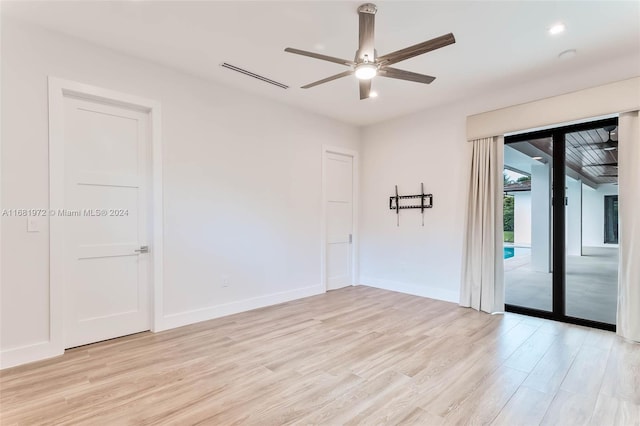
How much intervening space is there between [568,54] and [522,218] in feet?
8.15

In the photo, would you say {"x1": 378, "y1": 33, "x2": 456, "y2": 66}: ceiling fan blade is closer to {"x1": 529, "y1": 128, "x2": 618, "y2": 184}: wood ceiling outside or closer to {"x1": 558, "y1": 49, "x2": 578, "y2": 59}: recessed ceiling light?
{"x1": 558, "y1": 49, "x2": 578, "y2": 59}: recessed ceiling light

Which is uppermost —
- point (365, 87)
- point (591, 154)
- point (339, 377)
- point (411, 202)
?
point (365, 87)

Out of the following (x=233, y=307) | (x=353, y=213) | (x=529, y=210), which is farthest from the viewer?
(x=353, y=213)

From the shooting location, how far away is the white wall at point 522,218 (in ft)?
15.3

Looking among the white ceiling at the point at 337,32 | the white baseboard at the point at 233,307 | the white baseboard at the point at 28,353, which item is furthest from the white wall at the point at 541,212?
the white baseboard at the point at 28,353

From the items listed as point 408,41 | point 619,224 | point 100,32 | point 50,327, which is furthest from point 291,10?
point 619,224

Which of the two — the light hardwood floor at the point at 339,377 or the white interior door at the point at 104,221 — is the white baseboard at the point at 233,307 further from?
the white interior door at the point at 104,221

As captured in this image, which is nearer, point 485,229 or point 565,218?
point 565,218

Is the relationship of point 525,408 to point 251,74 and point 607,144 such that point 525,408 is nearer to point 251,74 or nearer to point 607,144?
point 607,144

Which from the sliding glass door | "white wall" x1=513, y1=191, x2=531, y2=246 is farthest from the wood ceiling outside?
"white wall" x1=513, y1=191, x2=531, y2=246

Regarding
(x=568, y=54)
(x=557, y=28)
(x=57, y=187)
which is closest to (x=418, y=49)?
(x=557, y=28)

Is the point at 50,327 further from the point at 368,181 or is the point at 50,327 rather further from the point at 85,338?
the point at 368,181

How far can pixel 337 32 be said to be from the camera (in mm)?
2799

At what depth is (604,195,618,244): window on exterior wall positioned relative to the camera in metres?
3.63
